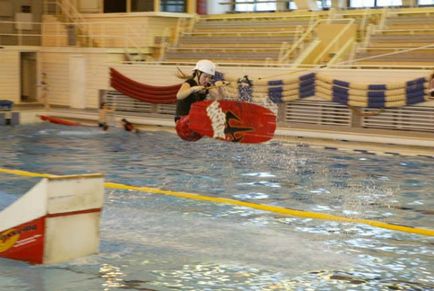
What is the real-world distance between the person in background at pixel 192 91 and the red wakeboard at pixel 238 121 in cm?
27

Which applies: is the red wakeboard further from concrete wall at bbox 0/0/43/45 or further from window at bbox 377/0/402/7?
concrete wall at bbox 0/0/43/45

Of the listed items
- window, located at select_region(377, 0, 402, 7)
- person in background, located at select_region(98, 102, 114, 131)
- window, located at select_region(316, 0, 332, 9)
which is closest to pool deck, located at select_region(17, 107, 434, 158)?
person in background, located at select_region(98, 102, 114, 131)

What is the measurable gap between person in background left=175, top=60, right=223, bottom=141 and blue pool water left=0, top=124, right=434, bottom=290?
88cm

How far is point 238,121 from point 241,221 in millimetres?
3472

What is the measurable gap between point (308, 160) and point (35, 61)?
49.5 feet

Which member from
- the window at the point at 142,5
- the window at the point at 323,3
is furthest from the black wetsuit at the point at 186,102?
the window at the point at 142,5

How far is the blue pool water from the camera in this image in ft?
22.3

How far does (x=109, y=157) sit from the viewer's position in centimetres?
1529

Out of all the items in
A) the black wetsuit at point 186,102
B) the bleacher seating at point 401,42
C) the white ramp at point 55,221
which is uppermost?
the bleacher seating at point 401,42

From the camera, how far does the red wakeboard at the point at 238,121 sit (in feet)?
40.0

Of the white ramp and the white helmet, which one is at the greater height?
the white helmet

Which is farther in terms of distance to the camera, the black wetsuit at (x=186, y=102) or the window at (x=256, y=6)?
the window at (x=256, y=6)

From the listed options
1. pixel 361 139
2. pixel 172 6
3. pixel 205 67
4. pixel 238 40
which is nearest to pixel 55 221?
pixel 205 67

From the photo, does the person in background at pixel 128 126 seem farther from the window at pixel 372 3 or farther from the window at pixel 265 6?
the window at pixel 372 3
